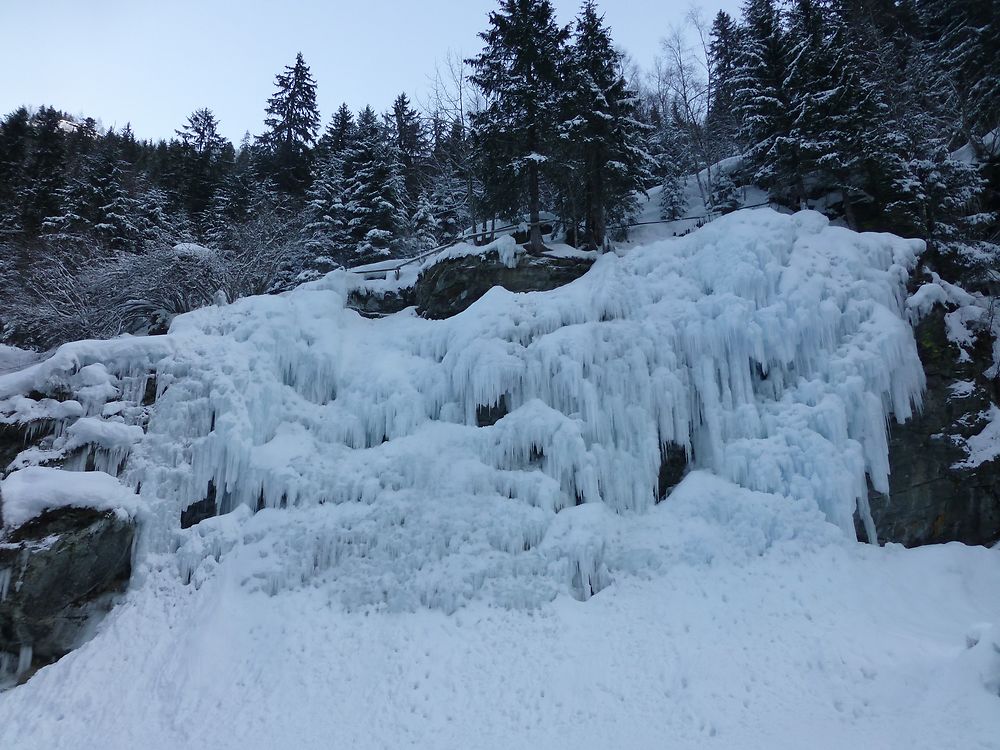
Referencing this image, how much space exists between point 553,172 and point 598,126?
9.00 ft

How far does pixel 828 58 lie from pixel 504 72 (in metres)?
11.7

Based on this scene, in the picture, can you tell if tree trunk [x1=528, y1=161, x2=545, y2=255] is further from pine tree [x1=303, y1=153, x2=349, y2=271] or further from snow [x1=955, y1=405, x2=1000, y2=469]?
snow [x1=955, y1=405, x2=1000, y2=469]

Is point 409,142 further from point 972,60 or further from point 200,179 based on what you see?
point 972,60

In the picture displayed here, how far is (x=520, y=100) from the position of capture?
15.3 metres

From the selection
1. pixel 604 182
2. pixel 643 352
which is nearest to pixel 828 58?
pixel 604 182

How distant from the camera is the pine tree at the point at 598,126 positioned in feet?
53.3

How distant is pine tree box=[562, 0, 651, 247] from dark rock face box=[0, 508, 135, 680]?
15010 mm

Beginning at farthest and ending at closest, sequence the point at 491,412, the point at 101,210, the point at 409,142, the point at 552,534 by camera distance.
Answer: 1. the point at 409,142
2. the point at 101,210
3. the point at 491,412
4. the point at 552,534

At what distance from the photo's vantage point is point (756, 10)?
874 inches

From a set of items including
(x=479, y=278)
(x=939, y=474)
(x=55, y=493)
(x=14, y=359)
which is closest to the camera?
(x=55, y=493)

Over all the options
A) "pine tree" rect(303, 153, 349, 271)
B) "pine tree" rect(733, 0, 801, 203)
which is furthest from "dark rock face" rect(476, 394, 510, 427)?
"pine tree" rect(733, 0, 801, 203)

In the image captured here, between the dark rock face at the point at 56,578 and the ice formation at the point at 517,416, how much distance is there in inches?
25.0

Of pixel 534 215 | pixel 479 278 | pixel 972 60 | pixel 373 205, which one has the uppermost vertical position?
pixel 972 60

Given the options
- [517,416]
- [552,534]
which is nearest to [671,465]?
[552,534]
